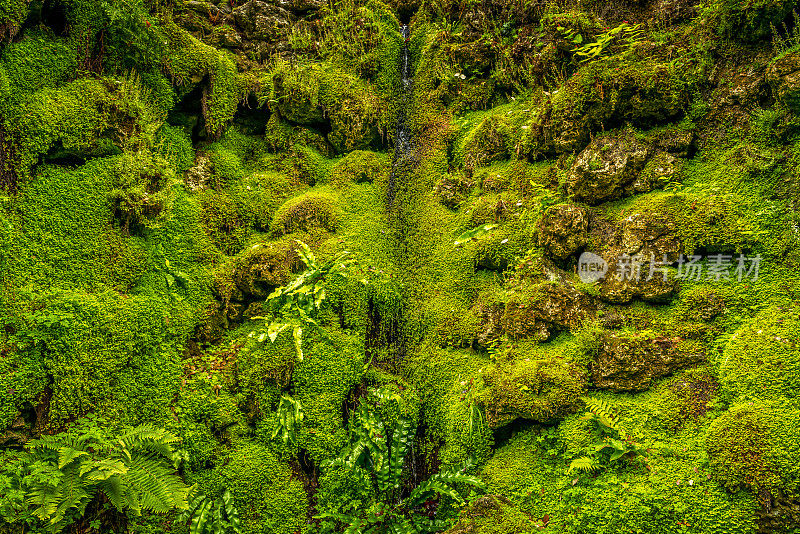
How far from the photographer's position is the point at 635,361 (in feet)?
15.8

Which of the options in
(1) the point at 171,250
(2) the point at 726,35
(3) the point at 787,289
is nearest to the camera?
(3) the point at 787,289

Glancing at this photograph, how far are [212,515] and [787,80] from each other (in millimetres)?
8648

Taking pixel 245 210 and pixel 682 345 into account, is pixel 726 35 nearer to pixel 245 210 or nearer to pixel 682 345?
pixel 682 345

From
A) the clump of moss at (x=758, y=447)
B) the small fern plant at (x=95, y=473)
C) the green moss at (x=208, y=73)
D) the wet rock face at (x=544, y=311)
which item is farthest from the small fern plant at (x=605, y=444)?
the green moss at (x=208, y=73)

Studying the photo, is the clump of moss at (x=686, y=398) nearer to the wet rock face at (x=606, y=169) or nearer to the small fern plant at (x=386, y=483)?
the small fern plant at (x=386, y=483)

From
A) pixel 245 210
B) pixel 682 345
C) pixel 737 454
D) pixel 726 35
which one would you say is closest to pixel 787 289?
pixel 682 345

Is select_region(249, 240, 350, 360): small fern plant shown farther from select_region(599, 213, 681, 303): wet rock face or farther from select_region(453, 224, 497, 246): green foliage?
select_region(599, 213, 681, 303): wet rock face

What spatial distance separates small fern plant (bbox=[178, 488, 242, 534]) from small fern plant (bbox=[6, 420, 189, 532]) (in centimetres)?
29

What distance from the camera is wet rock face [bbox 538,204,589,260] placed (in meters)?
5.76

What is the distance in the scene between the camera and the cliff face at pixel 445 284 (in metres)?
4.46

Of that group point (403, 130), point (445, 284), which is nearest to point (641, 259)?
point (445, 284)

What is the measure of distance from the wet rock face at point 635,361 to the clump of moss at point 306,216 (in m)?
4.70

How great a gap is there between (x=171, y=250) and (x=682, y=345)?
703 cm

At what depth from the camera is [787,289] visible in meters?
4.48
